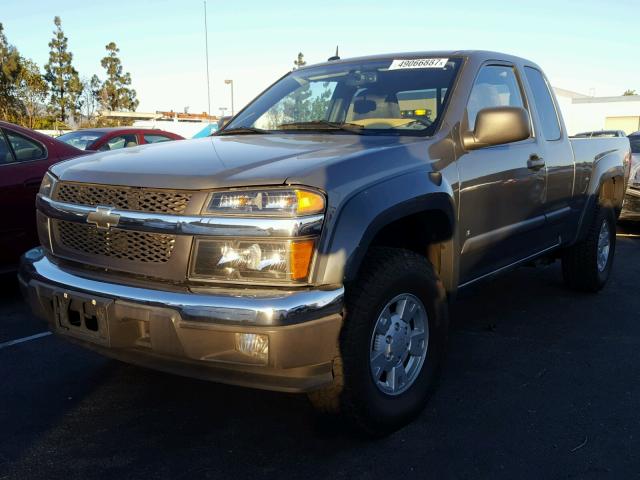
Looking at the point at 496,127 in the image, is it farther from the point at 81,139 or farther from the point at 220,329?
the point at 81,139

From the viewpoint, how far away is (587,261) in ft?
16.6

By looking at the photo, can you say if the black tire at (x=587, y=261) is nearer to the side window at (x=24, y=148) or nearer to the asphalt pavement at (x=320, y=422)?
the asphalt pavement at (x=320, y=422)

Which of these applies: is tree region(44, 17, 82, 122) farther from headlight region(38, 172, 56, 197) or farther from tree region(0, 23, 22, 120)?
headlight region(38, 172, 56, 197)

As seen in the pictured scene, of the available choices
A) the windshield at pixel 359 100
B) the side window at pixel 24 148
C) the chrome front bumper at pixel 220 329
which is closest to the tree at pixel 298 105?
the windshield at pixel 359 100

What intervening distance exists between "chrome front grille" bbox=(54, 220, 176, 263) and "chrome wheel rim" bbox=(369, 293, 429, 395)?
0.95 meters

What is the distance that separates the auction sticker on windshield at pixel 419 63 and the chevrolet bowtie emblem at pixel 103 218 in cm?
201

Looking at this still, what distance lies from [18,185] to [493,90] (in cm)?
371

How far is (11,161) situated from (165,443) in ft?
11.0

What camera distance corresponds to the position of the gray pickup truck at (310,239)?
2.31m

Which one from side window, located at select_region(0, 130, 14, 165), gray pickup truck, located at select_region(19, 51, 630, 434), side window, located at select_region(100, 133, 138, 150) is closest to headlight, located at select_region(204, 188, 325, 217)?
gray pickup truck, located at select_region(19, 51, 630, 434)

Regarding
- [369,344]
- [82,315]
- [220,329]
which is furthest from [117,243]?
[369,344]

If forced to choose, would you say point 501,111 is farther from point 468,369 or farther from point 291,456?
point 291,456

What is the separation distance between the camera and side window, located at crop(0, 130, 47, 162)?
5.16m

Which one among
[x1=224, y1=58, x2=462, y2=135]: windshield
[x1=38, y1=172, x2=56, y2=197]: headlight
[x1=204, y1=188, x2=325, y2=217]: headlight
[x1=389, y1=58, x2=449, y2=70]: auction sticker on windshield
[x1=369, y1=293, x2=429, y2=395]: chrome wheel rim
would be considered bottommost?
[x1=369, y1=293, x2=429, y2=395]: chrome wheel rim
